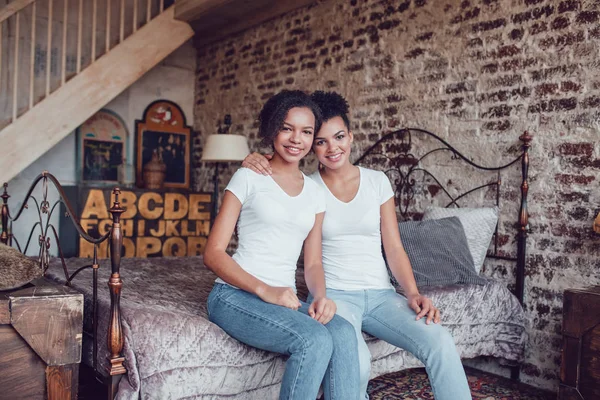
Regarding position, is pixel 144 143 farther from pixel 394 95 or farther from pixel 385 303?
pixel 385 303

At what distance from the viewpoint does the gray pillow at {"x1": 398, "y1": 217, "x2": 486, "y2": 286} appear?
10.5ft

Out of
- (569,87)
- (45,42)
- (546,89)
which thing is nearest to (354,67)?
(546,89)

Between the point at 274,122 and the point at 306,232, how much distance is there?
47 cm

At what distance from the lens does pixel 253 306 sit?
6.63ft

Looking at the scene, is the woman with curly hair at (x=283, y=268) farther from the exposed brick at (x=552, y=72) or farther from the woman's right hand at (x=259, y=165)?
the exposed brick at (x=552, y=72)

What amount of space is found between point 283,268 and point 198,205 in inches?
154

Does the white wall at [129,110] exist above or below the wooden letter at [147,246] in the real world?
above

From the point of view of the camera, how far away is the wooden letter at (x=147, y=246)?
5531 mm

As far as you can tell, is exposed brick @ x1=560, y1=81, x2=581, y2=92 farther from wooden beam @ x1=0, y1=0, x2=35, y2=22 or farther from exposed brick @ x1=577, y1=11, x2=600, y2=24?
wooden beam @ x1=0, y1=0, x2=35, y2=22

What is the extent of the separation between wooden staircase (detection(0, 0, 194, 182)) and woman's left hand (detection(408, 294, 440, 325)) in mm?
3756

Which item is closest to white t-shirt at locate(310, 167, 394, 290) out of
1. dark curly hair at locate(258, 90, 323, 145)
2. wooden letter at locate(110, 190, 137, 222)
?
dark curly hair at locate(258, 90, 323, 145)

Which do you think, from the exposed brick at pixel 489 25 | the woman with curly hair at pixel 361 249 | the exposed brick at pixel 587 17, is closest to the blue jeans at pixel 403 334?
the woman with curly hair at pixel 361 249

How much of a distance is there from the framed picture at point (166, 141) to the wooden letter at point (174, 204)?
1.85 feet

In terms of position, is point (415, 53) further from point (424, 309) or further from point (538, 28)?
point (424, 309)
